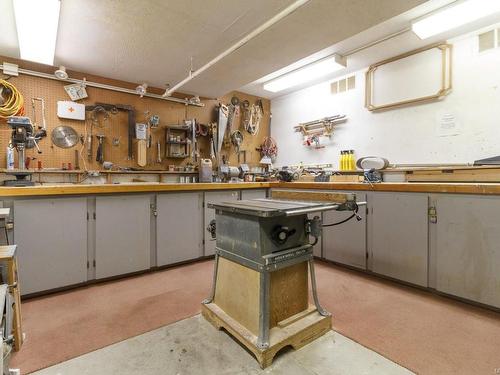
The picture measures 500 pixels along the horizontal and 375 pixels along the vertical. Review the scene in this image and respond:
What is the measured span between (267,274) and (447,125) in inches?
138

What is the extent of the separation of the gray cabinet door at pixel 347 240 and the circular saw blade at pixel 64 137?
3.69 metres

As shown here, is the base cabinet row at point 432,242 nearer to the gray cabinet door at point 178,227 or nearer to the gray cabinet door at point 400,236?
the gray cabinet door at point 400,236

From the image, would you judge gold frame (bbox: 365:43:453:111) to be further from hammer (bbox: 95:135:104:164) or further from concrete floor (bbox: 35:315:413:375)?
hammer (bbox: 95:135:104:164)

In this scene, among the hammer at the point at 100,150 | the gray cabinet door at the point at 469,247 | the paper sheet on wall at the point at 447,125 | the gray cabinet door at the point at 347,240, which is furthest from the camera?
the hammer at the point at 100,150

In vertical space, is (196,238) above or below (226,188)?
below

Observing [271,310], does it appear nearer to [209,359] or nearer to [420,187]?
[209,359]

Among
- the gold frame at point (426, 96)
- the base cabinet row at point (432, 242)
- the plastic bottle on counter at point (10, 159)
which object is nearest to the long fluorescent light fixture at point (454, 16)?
the gold frame at point (426, 96)

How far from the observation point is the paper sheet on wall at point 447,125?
11.7 feet

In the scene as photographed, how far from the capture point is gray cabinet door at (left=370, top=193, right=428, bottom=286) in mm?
2631

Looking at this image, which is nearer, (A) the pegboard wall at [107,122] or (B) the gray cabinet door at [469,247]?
(B) the gray cabinet door at [469,247]

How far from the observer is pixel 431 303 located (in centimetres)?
241

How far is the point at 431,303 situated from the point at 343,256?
1023 mm

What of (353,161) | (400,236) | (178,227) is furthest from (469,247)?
(178,227)

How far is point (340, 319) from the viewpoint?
2137 millimetres
